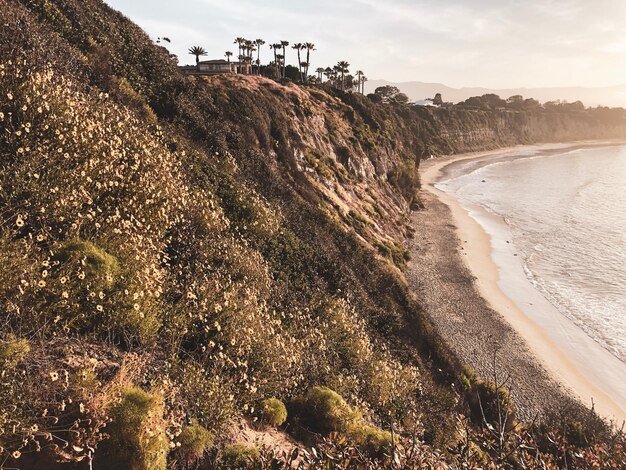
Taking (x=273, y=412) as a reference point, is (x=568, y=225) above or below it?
below

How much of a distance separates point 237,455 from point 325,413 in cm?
360

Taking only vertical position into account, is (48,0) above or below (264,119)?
above

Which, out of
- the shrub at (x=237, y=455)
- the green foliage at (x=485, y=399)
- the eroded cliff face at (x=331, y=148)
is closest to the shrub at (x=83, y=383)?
the shrub at (x=237, y=455)

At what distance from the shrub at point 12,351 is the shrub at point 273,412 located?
5312 mm

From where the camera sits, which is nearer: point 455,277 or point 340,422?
point 340,422

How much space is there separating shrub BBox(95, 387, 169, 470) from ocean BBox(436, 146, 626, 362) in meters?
38.5

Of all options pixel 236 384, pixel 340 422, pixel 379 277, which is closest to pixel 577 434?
pixel 379 277

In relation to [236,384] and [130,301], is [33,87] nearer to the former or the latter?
[130,301]

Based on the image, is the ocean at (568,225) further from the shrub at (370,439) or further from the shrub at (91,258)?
the shrub at (91,258)

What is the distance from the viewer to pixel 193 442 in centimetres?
630

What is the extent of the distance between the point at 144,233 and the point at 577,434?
24.1 m

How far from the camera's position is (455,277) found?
136 ft

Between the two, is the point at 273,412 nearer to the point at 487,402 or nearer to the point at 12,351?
the point at 12,351

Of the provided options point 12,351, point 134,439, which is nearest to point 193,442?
point 134,439
